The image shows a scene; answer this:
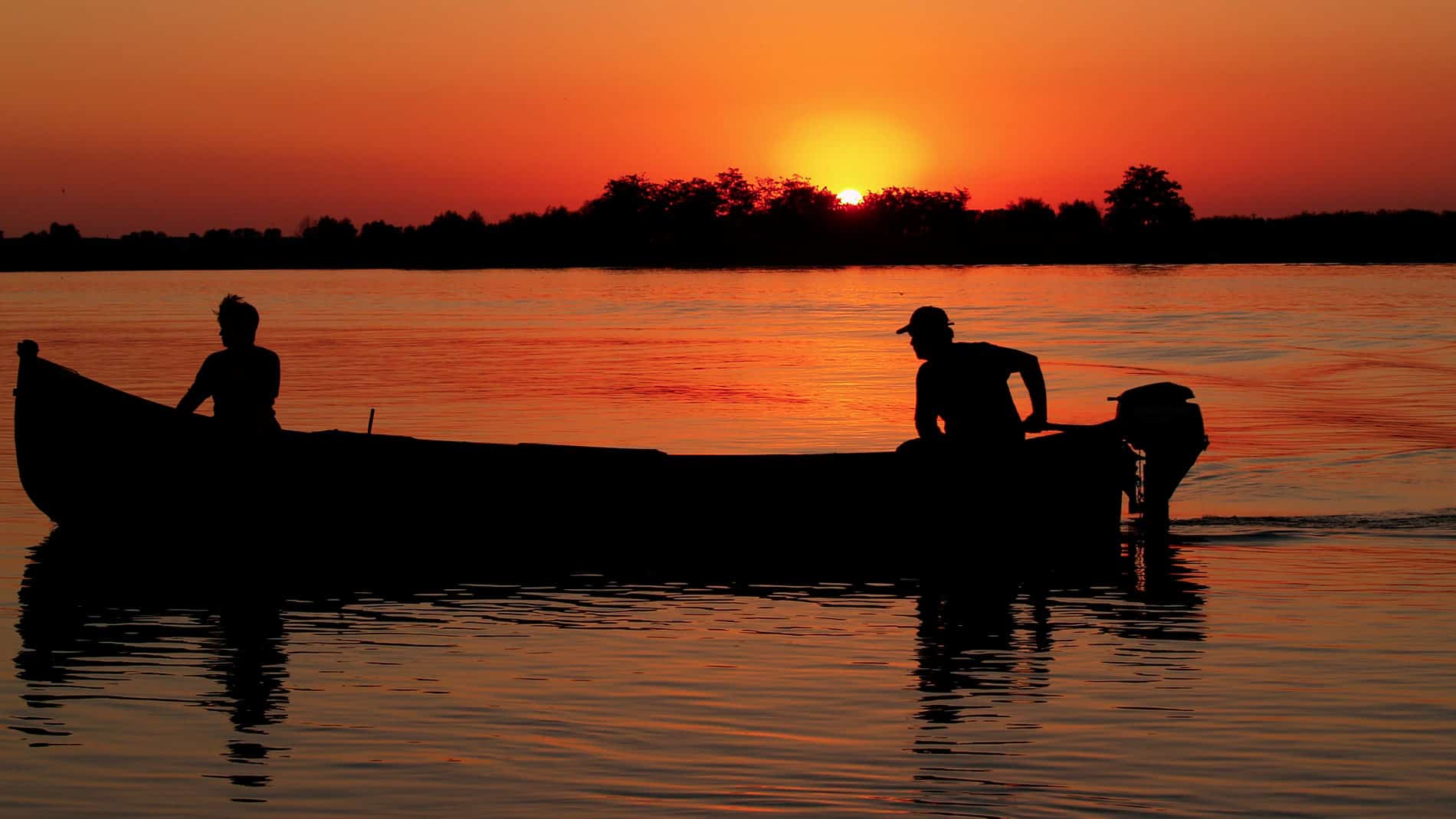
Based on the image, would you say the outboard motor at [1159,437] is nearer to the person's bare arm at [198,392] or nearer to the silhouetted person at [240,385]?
the silhouetted person at [240,385]

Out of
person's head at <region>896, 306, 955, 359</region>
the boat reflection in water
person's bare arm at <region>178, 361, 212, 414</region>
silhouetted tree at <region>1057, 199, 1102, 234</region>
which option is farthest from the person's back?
silhouetted tree at <region>1057, 199, 1102, 234</region>

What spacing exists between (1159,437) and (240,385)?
286 inches

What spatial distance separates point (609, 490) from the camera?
42.2 feet

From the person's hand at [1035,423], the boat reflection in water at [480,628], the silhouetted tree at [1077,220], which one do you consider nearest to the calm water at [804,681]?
the boat reflection in water at [480,628]

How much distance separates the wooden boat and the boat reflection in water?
0.46 metres

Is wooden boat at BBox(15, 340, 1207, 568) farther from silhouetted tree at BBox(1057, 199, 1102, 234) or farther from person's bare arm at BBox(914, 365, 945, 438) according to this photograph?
silhouetted tree at BBox(1057, 199, 1102, 234)

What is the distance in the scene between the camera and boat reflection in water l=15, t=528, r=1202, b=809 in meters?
7.84

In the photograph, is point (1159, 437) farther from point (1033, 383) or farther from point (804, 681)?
point (804, 681)

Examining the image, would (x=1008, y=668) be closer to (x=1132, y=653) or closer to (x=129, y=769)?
(x=1132, y=653)

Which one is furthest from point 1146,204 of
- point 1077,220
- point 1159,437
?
point 1159,437

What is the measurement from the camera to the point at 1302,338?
45656 millimetres

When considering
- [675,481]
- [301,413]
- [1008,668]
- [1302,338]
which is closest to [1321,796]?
[1008,668]

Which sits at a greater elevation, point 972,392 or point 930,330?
point 930,330

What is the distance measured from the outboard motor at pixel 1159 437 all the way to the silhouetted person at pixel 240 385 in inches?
263
